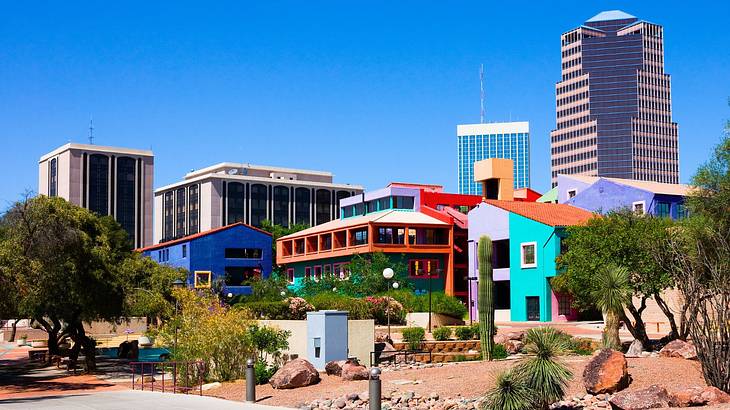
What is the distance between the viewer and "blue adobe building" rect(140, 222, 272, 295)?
93.9 metres

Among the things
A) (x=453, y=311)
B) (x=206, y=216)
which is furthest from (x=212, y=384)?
(x=206, y=216)

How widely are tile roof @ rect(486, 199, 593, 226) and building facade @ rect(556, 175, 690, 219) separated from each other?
73.5 inches

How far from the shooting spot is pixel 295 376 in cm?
2311

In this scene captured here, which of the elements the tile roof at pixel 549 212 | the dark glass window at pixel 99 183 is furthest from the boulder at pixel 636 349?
the dark glass window at pixel 99 183

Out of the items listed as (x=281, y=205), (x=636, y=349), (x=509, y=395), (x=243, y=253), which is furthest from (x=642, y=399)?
(x=281, y=205)

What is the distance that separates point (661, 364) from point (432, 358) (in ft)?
43.3

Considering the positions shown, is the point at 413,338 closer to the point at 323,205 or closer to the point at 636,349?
the point at 636,349

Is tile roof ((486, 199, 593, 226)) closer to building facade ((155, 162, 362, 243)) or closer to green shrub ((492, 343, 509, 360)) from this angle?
green shrub ((492, 343, 509, 360))

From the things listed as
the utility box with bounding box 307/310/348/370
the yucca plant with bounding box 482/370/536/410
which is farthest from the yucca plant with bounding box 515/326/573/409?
the utility box with bounding box 307/310/348/370

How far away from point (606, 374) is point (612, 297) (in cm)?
803

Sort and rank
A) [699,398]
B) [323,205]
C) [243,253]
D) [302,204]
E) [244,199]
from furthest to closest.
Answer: [323,205] < [302,204] < [244,199] < [243,253] < [699,398]

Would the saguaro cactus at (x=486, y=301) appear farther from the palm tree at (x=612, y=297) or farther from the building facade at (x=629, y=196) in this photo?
the building facade at (x=629, y=196)

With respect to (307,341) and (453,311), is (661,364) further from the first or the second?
(453,311)

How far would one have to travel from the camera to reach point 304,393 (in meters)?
22.0
